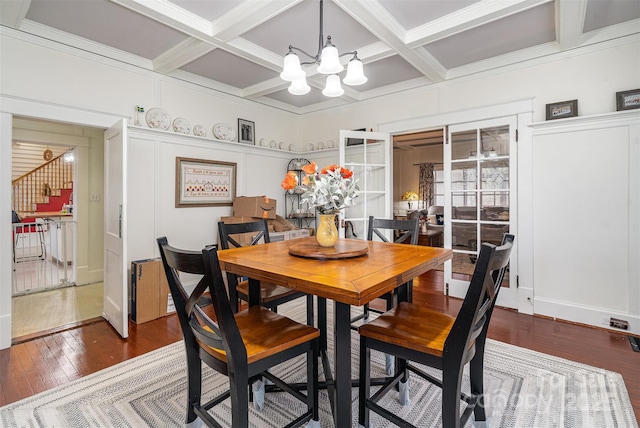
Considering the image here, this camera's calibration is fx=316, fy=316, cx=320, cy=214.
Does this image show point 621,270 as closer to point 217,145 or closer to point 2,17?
point 217,145

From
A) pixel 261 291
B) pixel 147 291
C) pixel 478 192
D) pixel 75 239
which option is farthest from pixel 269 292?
pixel 75 239

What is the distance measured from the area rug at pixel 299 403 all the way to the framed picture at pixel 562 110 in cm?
221

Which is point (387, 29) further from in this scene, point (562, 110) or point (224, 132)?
point (224, 132)

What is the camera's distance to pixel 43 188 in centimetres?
790

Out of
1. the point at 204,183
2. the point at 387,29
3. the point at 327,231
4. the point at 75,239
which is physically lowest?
the point at 75,239

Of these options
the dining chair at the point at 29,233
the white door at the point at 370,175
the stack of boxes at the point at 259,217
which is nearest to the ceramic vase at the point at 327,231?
the stack of boxes at the point at 259,217

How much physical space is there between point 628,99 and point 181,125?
439 cm

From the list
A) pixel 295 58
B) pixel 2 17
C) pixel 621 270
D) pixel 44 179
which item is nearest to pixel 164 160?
pixel 2 17

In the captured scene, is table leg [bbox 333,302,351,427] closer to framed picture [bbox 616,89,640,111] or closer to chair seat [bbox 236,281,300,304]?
chair seat [bbox 236,281,300,304]

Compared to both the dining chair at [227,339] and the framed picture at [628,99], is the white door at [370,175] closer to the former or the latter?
the framed picture at [628,99]

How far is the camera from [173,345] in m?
2.59

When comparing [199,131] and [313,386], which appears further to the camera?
[199,131]

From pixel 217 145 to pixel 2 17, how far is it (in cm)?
210

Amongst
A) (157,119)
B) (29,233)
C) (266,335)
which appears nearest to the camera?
(266,335)
